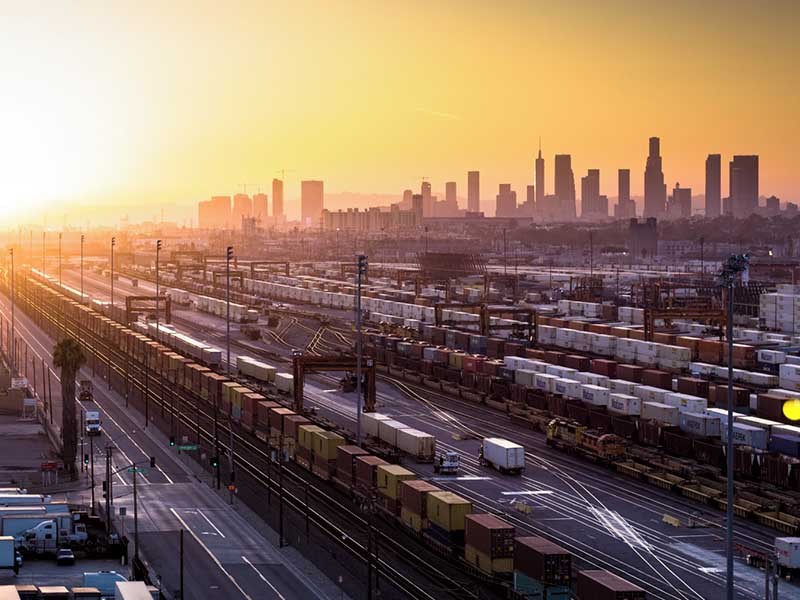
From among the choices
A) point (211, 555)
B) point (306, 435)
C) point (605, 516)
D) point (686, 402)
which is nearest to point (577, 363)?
point (686, 402)

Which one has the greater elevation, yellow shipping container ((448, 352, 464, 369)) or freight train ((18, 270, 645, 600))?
yellow shipping container ((448, 352, 464, 369))

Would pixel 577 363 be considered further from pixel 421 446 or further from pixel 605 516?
pixel 605 516

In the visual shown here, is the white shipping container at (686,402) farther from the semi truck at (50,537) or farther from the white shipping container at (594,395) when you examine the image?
the semi truck at (50,537)

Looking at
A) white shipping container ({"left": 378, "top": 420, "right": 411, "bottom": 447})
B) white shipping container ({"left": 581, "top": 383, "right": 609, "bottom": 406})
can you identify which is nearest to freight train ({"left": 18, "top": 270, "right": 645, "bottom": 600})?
white shipping container ({"left": 378, "top": 420, "right": 411, "bottom": 447})

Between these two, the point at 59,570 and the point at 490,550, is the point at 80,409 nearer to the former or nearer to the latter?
the point at 59,570

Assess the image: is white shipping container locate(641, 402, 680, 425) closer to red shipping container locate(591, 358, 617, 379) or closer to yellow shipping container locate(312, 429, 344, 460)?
red shipping container locate(591, 358, 617, 379)

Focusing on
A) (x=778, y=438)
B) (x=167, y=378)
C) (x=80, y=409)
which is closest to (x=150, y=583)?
(x=778, y=438)
